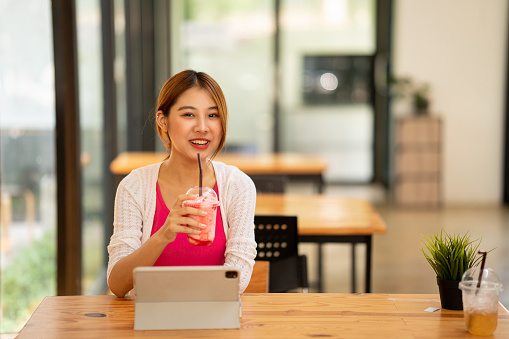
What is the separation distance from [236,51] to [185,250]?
770 centimetres

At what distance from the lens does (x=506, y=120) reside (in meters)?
8.45

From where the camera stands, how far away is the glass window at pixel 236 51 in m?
9.47

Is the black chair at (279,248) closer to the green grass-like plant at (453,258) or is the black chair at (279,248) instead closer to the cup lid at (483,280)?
the green grass-like plant at (453,258)

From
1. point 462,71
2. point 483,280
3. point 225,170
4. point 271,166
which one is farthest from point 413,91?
point 483,280

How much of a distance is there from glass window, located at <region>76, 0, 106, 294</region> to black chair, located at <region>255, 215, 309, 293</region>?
4.87 ft

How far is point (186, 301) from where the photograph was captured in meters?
1.70

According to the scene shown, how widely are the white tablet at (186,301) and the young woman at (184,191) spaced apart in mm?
333

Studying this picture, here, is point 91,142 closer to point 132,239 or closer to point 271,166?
point 271,166

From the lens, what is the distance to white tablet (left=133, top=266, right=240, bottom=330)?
1.67m

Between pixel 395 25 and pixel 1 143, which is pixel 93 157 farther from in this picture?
pixel 395 25

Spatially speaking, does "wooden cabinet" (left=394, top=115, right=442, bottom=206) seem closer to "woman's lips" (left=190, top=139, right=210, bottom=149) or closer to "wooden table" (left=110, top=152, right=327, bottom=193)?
"wooden table" (left=110, top=152, right=327, bottom=193)

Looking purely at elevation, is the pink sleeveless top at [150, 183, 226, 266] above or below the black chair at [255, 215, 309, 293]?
above

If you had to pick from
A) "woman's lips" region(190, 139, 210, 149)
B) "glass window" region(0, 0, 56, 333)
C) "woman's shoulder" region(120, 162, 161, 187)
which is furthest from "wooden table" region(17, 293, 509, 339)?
"glass window" region(0, 0, 56, 333)

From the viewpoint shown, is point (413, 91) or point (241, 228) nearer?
point (241, 228)
